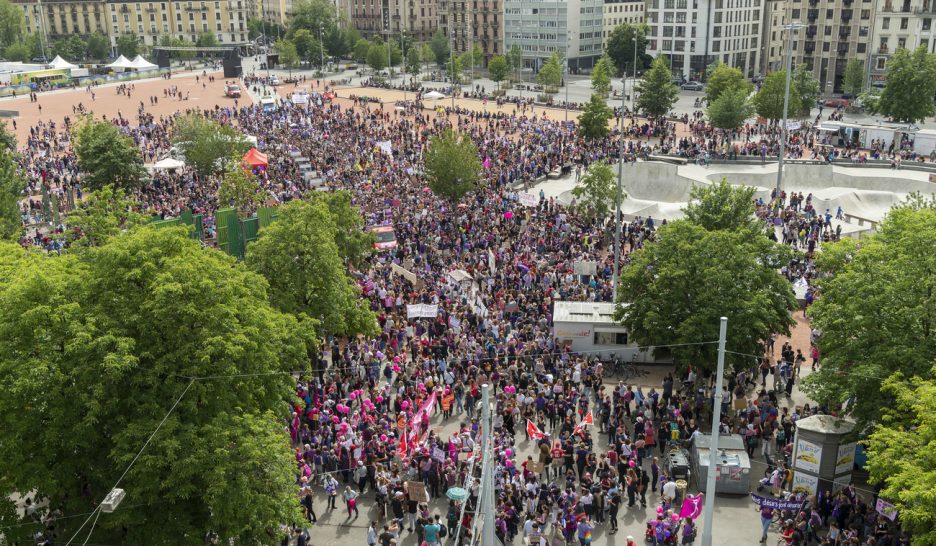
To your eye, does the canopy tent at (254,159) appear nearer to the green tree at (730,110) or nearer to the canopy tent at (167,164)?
the canopy tent at (167,164)

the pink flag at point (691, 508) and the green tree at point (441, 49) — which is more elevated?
the green tree at point (441, 49)

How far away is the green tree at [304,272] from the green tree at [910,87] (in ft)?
182

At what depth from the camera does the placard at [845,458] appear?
73.7ft

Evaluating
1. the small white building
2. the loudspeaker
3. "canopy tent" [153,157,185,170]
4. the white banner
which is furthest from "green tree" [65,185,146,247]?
the loudspeaker

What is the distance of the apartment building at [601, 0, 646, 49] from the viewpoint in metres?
127

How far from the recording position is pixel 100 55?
146m

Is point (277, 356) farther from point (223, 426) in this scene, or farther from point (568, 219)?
point (568, 219)

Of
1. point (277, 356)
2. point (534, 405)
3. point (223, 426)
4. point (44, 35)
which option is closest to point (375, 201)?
point (534, 405)

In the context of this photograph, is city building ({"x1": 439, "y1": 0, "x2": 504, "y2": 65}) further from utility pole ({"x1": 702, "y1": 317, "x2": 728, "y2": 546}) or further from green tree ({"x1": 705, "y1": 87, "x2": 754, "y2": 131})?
utility pole ({"x1": 702, "y1": 317, "x2": 728, "y2": 546})

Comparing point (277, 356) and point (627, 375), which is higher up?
point (277, 356)

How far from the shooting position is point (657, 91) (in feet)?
247

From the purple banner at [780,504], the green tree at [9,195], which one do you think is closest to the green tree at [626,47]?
the green tree at [9,195]

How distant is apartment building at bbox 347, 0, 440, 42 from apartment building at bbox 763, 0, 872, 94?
205 feet

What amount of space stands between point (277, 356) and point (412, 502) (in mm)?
4873
